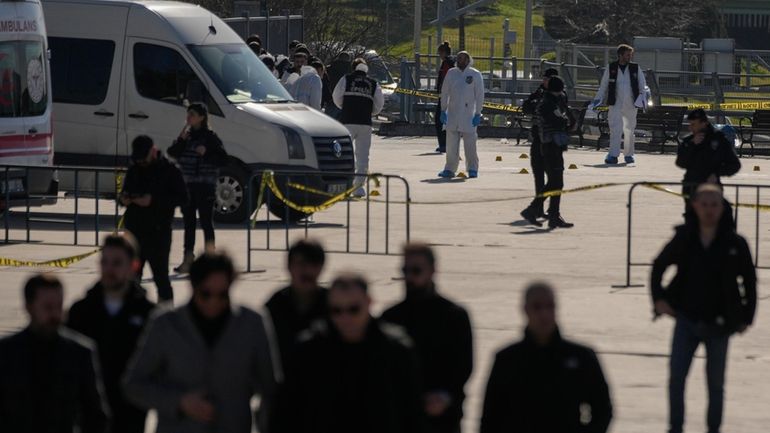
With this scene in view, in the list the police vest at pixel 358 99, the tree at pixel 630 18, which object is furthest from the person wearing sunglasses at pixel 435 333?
the tree at pixel 630 18

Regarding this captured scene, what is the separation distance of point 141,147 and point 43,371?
5.90 metres

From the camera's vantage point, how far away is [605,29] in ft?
225

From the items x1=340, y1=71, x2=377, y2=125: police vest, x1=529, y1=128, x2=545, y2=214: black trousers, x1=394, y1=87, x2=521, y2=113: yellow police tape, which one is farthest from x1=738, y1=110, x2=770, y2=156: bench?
x1=529, y1=128, x2=545, y2=214: black trousers

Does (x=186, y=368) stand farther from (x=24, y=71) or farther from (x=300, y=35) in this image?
(x=300, y=35)

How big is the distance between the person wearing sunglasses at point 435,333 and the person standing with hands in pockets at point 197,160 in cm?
787

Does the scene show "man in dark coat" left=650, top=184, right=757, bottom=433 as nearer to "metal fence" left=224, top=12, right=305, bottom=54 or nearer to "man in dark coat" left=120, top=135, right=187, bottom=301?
"man in dark coat" left=120, top=135, right=187, bottom=301

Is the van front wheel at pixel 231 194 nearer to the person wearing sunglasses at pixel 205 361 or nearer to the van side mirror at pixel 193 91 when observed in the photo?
the van side mirror at pixel 193 91

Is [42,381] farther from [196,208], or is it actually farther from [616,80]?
[616,80]

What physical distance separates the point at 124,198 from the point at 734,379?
14.3 ft

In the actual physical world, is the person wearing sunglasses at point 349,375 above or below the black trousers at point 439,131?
below

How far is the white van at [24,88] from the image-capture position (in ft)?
61.3

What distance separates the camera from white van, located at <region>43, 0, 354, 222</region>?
19.4 m

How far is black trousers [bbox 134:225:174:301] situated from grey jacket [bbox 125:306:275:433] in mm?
5782

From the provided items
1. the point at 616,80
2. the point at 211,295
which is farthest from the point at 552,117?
the point at 211,295
